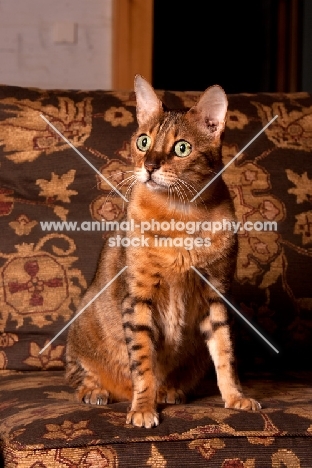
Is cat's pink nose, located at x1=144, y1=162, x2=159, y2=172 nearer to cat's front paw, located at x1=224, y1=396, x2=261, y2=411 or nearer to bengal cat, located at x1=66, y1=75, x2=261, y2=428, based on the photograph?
bengal cat, located at x1=66, y1=75, x2=261, y2=428

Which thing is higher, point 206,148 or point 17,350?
point 206,148

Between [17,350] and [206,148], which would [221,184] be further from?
[17,350]

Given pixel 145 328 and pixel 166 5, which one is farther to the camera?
pixel 166 5

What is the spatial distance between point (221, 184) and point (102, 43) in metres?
1.63

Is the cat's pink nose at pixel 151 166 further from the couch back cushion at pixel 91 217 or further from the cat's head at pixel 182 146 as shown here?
the couch back cushion at pixel 91 217

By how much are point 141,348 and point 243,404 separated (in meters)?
0.23

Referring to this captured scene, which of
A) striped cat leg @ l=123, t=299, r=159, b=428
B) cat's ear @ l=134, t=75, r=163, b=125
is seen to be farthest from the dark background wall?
striped cat leg @ l=123, t=299, r=159, b=428

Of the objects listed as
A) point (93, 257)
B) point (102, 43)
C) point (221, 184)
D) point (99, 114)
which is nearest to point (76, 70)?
point (102, 43)

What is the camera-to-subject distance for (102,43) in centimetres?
316

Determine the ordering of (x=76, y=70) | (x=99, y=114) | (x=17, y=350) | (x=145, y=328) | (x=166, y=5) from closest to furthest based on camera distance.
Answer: (x=145, y=328) < (x=17, y=350) < (x=99, y=114) < (x=76, y=70) < (x=166, y=5)

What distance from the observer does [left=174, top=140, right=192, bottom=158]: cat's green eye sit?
5.32 feet

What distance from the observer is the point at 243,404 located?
155cm

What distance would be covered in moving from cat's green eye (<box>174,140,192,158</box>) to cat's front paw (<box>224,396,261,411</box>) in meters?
0.50

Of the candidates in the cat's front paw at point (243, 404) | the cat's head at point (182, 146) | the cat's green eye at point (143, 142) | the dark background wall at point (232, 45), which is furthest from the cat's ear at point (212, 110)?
the dark background wall at point (232, 45)
